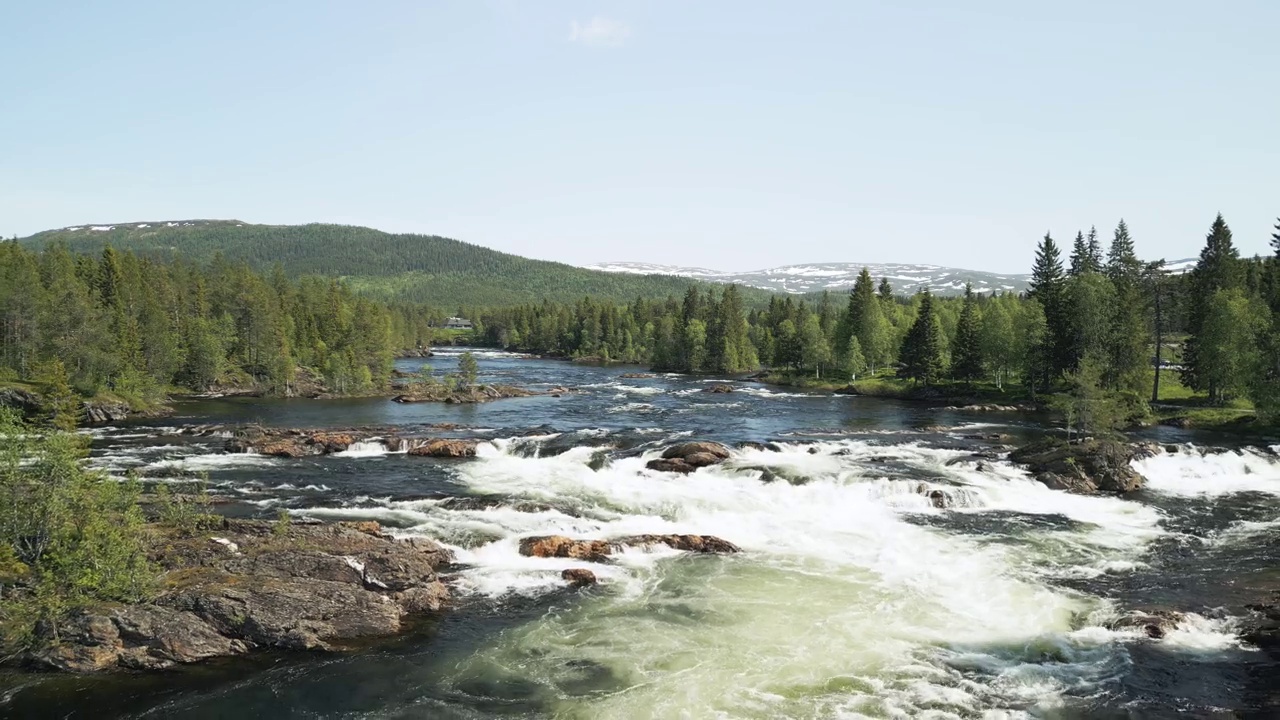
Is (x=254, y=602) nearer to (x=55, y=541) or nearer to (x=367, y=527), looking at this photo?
(x=55, y=541)

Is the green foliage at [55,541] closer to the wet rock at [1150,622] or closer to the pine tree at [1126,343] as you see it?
the wet rock at [1150,622]

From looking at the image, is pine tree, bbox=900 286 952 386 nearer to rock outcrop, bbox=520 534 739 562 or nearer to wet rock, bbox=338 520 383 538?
rock outcrop, bbox=520 534 739 562

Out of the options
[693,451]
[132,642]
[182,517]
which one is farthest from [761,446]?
[132,642]

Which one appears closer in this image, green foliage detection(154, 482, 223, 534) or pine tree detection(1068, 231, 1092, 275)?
green foliage detection(154, 482, 223, 534)

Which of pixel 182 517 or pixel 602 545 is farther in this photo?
pixel 602 545

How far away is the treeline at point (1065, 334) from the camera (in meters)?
70.6

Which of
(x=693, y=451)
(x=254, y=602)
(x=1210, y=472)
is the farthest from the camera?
(x=693, y=451)

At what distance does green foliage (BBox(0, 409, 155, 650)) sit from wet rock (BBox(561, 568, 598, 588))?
13852 mm

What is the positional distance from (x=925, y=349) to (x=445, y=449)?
67818 mm

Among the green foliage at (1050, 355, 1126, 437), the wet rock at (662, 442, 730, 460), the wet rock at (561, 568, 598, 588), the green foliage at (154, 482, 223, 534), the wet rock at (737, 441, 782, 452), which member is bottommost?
the wet rock at (561, 568, 598, 588)

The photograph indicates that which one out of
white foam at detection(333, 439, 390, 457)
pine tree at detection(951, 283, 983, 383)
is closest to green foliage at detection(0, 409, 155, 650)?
white foam at detection(333, 439, 390, 457)

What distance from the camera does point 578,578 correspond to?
93.7ft

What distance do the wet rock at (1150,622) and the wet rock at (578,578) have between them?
18188mm

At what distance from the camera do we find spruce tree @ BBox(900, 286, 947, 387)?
95000 millimetres
